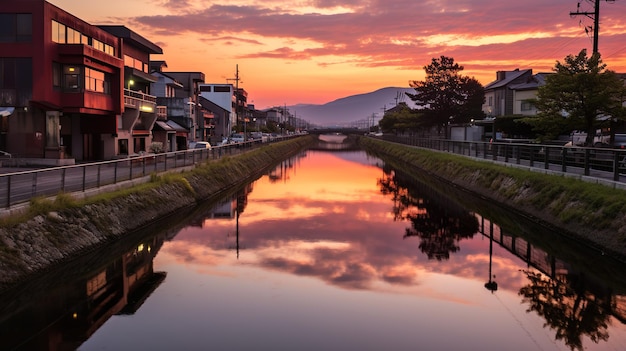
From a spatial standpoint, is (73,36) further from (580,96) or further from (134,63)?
(580,96)

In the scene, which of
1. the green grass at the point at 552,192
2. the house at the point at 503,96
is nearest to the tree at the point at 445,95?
the house at the point at 503,96

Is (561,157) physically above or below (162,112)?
below

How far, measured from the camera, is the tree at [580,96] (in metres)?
32.8

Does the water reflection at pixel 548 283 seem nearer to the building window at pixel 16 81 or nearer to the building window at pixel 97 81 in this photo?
the building window at pixel 97 81

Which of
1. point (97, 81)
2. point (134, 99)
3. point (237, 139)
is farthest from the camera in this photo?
point (237, 139)

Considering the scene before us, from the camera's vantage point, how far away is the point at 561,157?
29812 mm

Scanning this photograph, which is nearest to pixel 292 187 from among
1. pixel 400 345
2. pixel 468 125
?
pixel 400 345

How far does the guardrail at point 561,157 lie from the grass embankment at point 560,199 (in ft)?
3.17

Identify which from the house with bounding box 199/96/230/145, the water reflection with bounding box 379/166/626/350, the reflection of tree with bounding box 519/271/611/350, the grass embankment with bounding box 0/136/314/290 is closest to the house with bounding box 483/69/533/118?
the water reflection with bounding box 379/166/626/350

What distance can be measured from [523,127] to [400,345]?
50.0m

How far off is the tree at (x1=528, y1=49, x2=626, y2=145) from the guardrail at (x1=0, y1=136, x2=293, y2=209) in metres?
22.9

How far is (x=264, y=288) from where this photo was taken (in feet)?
51.4

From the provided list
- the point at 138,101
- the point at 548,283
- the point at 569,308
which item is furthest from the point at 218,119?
the point at 569,308

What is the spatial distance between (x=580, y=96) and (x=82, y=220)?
2822 centimetres
